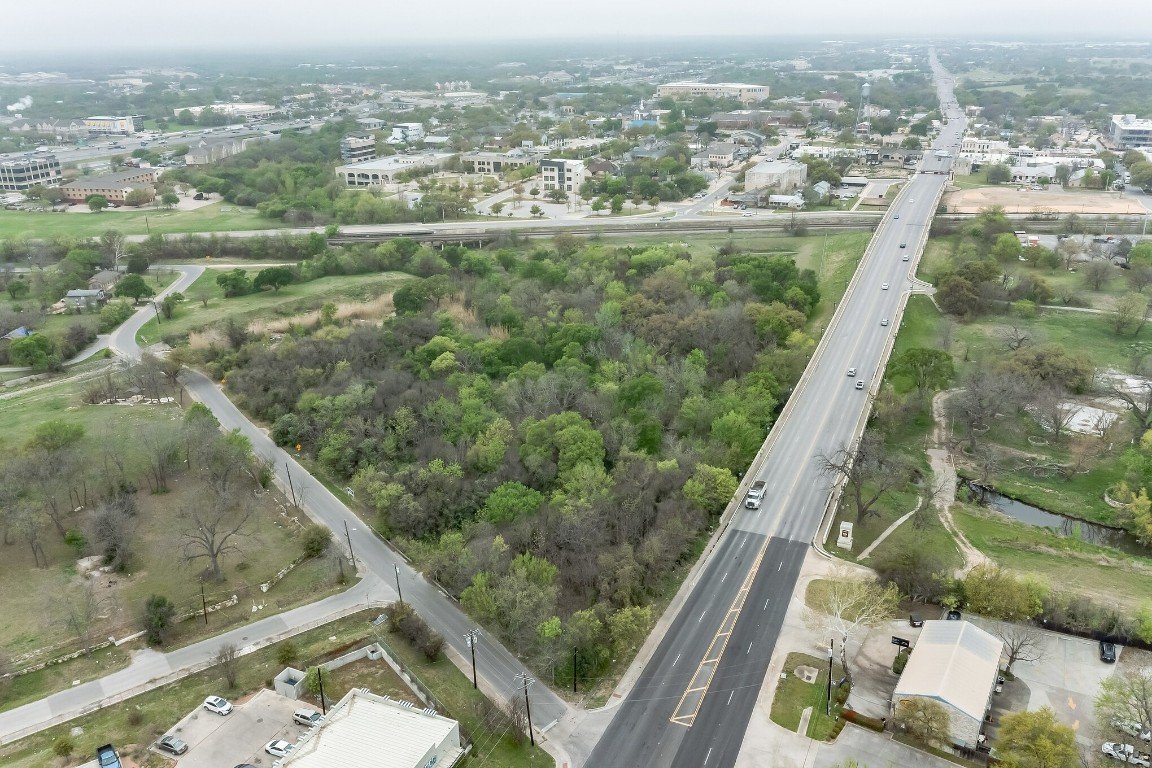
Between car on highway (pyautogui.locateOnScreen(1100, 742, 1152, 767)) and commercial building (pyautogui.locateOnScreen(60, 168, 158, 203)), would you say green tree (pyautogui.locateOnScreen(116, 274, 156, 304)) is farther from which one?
car on highway (pyautogui.locateOnScreen(1100, 742, 1152, 767))

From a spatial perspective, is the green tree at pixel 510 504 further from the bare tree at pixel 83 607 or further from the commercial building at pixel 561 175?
the commercial building at pixel 561 175

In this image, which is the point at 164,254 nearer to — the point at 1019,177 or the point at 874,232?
the point at 874,232

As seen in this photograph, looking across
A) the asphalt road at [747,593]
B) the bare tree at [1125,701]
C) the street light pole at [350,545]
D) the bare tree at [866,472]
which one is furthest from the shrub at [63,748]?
the bare tree at [1125,701]

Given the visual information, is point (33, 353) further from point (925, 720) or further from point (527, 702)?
point (925, 720)

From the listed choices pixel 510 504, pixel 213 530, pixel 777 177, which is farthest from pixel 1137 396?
pixel 777 177

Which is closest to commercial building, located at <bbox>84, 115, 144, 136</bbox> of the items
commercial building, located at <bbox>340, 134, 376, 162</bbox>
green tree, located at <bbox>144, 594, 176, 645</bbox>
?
commercial building, located at <bbox>340, 134, 376, 162</bbox>
